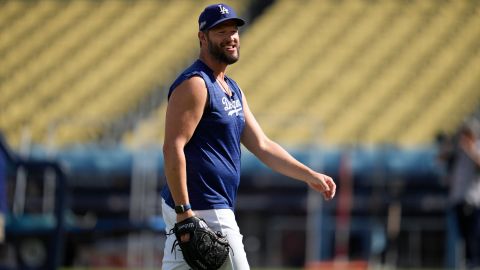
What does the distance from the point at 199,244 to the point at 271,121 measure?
16126 mm

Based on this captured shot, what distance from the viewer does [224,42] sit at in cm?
521

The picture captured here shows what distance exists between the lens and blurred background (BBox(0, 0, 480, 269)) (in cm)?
1684

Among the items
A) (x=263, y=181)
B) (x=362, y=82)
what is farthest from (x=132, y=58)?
(x=263, y=181)

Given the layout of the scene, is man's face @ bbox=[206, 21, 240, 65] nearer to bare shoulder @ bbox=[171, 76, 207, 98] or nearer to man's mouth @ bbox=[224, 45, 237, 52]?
man's mouth @ bbox=[224, 45, 237, 52]

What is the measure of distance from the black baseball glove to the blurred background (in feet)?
17.5

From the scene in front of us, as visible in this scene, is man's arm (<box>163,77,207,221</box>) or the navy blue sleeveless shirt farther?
the navy blue sleeveless shirt

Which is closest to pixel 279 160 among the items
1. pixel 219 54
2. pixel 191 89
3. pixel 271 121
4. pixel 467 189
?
pixel 219 54

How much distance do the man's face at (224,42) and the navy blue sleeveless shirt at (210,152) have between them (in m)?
0.10

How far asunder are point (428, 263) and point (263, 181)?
3.49 meters

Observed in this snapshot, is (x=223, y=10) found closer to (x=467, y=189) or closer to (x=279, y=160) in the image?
(x=279, y=160)

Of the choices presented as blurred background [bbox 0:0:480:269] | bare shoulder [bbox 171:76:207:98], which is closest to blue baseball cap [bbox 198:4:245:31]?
bare shoulder [bbox 171:76:207:98]

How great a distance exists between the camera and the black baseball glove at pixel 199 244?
4918 mm

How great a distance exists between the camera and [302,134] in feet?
70.5

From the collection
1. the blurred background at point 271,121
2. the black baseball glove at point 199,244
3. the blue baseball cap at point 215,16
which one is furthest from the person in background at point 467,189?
the black baseball glove at point 199,244
